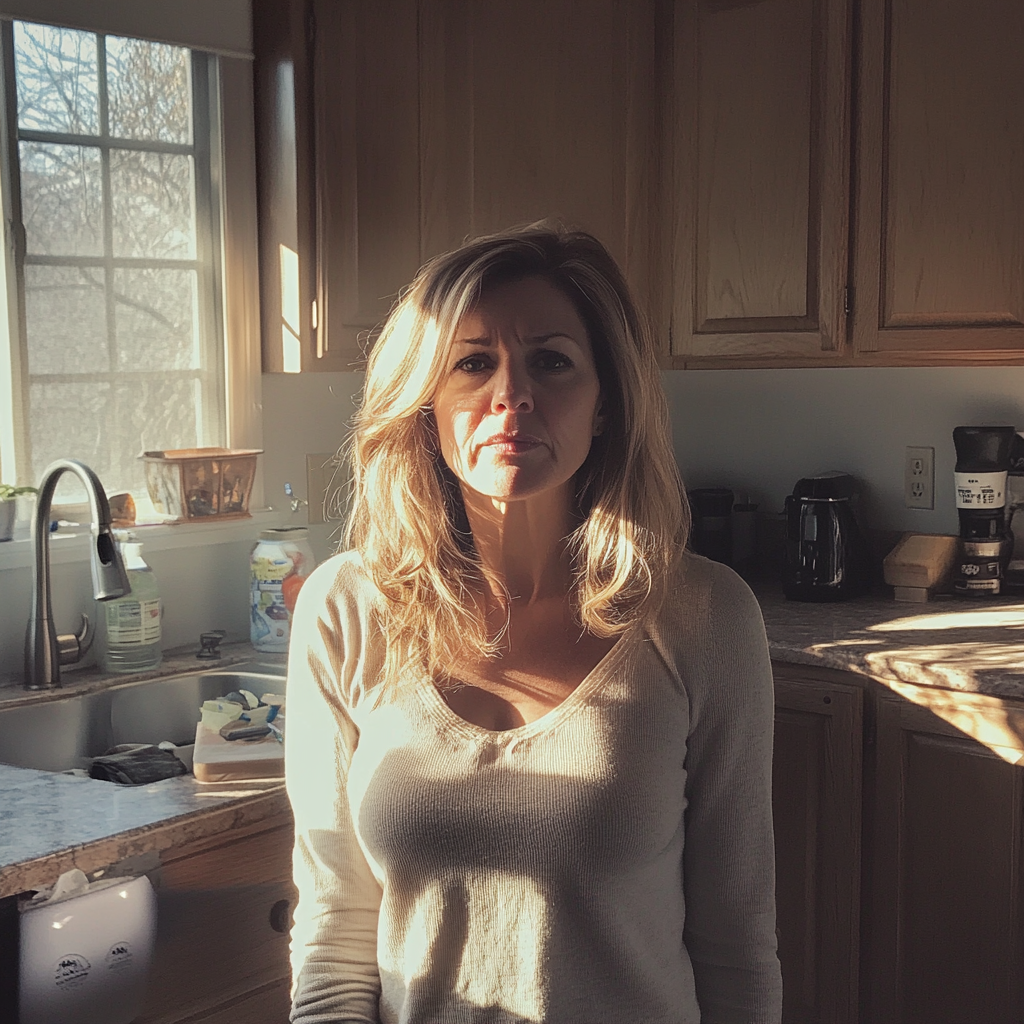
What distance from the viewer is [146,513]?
2521mm

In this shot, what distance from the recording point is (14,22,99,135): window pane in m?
2.30

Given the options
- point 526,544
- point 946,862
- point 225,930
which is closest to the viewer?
point 526,544

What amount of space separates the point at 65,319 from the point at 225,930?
1.24 m

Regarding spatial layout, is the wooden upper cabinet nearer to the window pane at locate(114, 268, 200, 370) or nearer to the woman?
the window pane at locate(114, 268, 200, 370)

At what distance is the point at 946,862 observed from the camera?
2.16m

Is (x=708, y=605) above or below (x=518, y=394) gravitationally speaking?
below

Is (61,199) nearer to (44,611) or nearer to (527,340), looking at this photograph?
(44,611)

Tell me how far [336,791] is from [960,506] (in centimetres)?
177

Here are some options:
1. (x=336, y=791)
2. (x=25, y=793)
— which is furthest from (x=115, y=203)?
(x=336, y=791)

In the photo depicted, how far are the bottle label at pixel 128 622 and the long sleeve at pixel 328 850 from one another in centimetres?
109

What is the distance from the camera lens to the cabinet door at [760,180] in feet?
8.05

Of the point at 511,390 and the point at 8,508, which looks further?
the point at 8,508

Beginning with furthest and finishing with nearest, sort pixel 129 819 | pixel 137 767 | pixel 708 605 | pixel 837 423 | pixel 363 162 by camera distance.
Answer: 1. pixel 837 423
2. pixel 363 162
3. pixel 137 767
4. pixel 129 819
5. pixel 708 605

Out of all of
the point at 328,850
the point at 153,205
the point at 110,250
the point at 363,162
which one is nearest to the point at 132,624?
the point at 110,250
